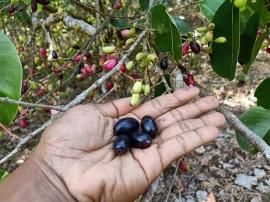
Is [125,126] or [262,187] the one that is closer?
[125,126]

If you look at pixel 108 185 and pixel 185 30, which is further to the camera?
pixel 185 30

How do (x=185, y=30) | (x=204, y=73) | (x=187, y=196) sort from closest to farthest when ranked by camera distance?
1. (x=185, y=30)
2. (x=187, y=196)
3. (x=204, y=73)

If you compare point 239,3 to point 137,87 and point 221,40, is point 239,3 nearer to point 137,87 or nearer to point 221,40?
point 221,40

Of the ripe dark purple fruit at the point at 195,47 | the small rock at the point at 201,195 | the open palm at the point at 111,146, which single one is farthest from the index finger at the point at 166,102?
the small rock at the point at 201,195

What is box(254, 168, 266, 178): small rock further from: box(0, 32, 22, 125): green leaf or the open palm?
box(0, 32, 22, 125): green leaf

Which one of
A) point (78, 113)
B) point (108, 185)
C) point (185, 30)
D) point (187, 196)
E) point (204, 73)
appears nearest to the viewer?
point (108, 185)

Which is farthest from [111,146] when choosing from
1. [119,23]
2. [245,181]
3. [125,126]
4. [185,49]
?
[245,181]

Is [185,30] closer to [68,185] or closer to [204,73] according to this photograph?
[68,185]

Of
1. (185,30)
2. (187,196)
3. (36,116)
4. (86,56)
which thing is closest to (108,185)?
(185,30)
